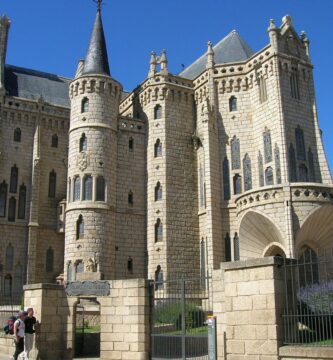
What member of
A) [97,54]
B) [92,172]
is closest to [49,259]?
[92,172]

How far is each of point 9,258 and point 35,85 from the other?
47.2 ft

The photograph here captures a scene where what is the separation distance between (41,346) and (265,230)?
1349 centimetres

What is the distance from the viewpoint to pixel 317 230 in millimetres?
24422

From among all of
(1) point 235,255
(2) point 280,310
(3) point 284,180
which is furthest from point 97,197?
(2) point 280,310

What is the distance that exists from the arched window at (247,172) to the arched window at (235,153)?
43 cm

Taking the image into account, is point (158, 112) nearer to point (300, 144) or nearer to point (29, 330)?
point (300, 144)

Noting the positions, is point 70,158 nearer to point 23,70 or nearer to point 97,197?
point 97,197

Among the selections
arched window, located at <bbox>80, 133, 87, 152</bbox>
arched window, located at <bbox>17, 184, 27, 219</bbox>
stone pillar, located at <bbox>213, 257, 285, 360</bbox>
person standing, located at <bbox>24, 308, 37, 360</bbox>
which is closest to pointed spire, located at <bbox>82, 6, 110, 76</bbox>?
arched window, located at <bbox>80, 133, 87, 152</bbox>

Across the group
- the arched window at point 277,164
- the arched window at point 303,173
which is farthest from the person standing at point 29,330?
the arched window at point 303,173

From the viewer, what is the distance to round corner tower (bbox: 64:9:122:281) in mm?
28469

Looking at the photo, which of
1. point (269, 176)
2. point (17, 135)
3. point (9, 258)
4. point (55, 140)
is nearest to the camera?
point (269, 176)

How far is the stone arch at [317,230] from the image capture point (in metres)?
23.8

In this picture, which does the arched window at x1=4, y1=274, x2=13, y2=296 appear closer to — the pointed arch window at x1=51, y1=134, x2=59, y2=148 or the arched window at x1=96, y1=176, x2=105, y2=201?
the arched window at x1=96, y1=176, x2=105, y2=201

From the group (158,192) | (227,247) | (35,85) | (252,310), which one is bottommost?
(252,310)
